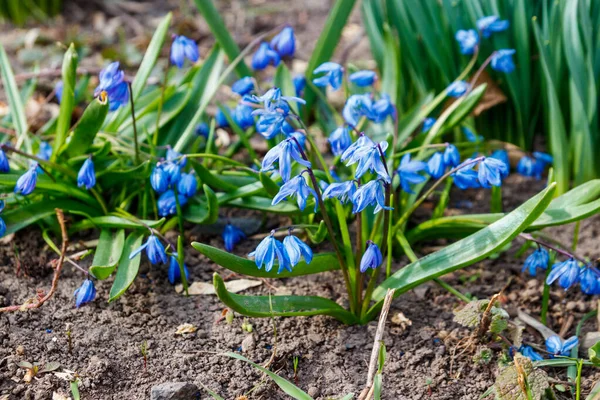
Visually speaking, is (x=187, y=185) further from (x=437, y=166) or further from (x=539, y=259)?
(x=539, y=259)

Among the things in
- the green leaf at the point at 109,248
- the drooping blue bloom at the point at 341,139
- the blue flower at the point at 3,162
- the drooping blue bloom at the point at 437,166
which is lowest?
the green leaf at the point at 109,248

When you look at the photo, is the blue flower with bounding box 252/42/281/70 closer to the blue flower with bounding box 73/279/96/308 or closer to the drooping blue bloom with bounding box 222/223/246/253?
the drooping blue bloom with bounding box 222/223/246/253

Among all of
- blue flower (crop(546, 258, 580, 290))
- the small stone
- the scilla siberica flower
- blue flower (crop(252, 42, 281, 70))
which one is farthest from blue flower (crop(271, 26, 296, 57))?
the small stone

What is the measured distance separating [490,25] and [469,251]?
55.2 inches

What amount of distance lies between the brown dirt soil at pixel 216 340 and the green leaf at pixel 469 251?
0.24 m

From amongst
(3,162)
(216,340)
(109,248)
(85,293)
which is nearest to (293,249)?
(216,340)

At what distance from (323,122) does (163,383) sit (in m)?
1.84

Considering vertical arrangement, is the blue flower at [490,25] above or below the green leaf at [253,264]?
above

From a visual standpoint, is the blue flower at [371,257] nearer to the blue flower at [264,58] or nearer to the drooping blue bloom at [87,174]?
the drooping blue bloom at [87,174]

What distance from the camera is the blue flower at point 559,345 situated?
2.66 m

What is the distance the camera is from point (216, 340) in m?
2.75

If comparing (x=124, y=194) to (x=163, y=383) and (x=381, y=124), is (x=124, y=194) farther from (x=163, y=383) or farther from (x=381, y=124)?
(x=381, y=124)

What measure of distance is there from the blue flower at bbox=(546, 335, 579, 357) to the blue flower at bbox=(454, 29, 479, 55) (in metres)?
1.49

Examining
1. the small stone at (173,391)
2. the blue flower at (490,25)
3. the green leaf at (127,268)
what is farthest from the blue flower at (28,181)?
the blue flower at (490,25)
